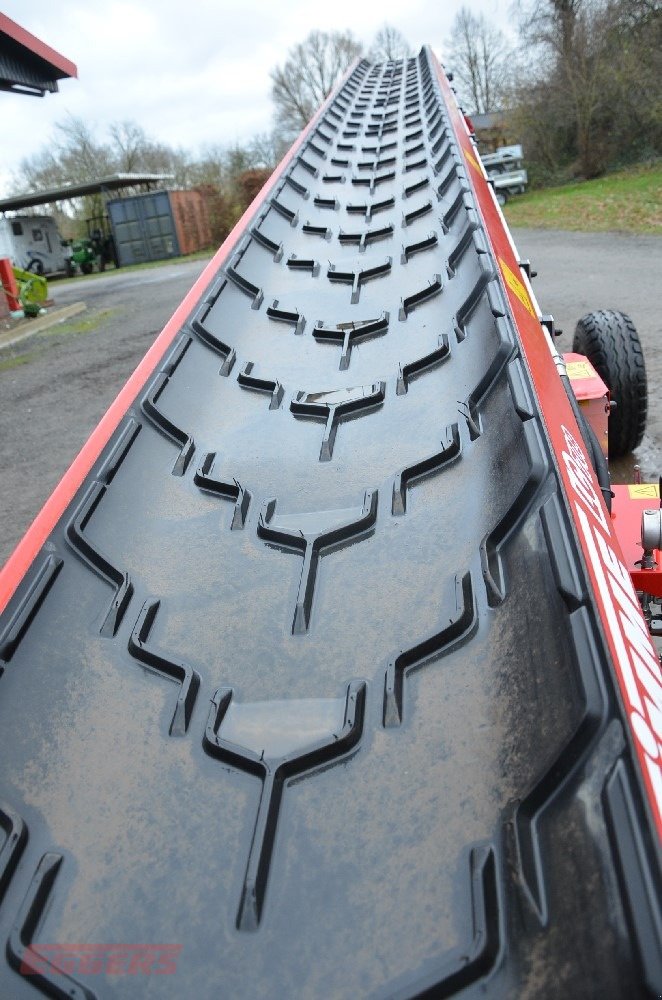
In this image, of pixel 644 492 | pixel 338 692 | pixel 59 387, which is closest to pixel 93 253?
pixel 59 387

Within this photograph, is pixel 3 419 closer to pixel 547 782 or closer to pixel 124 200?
pixel 547 782

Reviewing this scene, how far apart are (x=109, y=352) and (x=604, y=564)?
806 centimetres

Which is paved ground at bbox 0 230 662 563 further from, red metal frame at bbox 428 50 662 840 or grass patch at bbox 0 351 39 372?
red metal frame at bbox 428 50 662 840

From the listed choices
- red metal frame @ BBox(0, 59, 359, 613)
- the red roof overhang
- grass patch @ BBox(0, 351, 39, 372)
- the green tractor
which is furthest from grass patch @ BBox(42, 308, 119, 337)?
the green tractor

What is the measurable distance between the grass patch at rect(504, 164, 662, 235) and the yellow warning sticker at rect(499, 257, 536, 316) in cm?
930

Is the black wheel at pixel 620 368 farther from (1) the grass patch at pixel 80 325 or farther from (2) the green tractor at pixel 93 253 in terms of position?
(2) the green tractor at pixel 93 253

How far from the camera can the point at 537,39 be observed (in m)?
21.8

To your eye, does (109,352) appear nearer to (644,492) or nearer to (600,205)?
(644,492)

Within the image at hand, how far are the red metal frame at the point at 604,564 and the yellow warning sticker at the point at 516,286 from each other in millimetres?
11

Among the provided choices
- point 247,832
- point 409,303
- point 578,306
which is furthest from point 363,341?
point 578,306

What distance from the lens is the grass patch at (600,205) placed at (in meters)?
12.0

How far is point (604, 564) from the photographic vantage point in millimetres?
1102

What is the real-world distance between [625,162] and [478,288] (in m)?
20.7

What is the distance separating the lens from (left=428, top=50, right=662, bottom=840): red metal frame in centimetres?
81
